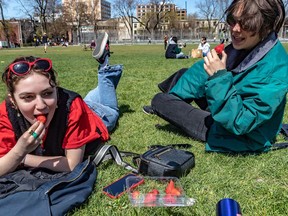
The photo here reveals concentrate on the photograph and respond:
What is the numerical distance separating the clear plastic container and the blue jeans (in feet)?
4.93

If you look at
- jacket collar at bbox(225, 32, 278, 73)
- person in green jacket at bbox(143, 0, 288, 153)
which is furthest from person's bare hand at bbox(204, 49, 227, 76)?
jacket collar at bbox(225, 32, 278, 73)

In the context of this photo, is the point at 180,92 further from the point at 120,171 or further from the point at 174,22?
the point at 174,22

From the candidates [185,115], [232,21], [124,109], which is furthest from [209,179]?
[124,109]

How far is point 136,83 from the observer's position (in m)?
7.66

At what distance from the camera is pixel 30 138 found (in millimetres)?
2002

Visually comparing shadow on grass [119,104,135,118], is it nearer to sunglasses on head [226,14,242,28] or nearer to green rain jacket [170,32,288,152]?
green rain jacket [170,32,288,152]

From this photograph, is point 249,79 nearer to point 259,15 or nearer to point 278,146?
point 259,15

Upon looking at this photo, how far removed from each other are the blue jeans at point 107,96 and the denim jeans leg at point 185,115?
600mm

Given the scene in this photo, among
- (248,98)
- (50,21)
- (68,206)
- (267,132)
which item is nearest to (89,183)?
(68,206)

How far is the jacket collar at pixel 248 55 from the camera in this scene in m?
2.76

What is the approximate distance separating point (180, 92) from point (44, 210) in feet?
7.28

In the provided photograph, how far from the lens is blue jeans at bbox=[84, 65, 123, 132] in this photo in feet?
12.7

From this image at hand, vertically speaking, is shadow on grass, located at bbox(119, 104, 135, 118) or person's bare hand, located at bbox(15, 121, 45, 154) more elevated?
person's bare hand, located at bbox(15, 121, 45, 154)

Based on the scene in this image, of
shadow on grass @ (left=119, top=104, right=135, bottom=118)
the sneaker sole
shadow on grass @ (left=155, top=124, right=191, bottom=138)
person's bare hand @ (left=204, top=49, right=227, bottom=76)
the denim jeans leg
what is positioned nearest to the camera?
person's bare hand @ (left=204, top=49, right=227, bottom=76)
